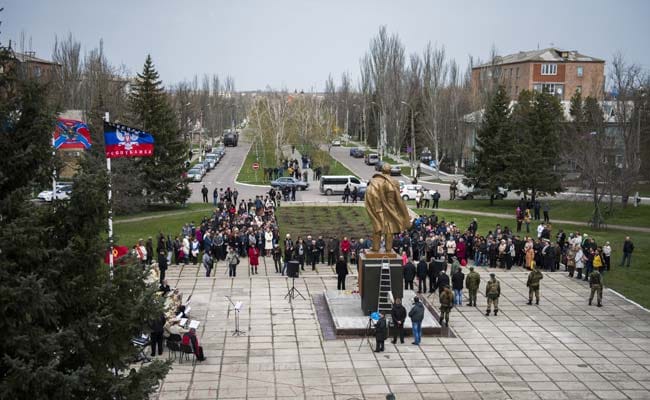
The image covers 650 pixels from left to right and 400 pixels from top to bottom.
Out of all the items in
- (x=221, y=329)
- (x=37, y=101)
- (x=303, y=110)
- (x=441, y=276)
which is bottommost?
(x=221, y=329)

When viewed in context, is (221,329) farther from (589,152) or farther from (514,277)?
(589,152)

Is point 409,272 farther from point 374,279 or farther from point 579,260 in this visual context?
point 579,260

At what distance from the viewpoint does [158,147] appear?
146 ft

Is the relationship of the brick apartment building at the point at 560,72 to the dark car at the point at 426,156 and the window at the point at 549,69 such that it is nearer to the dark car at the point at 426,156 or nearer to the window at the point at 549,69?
the window at the point at 549,69

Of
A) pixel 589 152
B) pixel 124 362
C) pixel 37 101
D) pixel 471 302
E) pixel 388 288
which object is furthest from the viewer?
pixel 589 152

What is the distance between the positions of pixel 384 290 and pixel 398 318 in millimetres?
1954

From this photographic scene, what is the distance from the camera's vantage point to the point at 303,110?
89.0 meters

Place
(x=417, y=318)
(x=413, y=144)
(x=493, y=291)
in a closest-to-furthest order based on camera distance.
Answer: (x=417, y=318) → (x=493, y=291) → (x=413, y=144)

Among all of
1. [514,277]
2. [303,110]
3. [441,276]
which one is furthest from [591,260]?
[303,110]

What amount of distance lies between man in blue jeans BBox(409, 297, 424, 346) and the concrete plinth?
0.81 meters

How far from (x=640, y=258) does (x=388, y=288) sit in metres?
15.0

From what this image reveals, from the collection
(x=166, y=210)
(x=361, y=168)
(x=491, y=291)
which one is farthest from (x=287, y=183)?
(x=491, y=291)

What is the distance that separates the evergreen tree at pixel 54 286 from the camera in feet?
29.4

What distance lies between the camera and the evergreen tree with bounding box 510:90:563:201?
45500 mm
